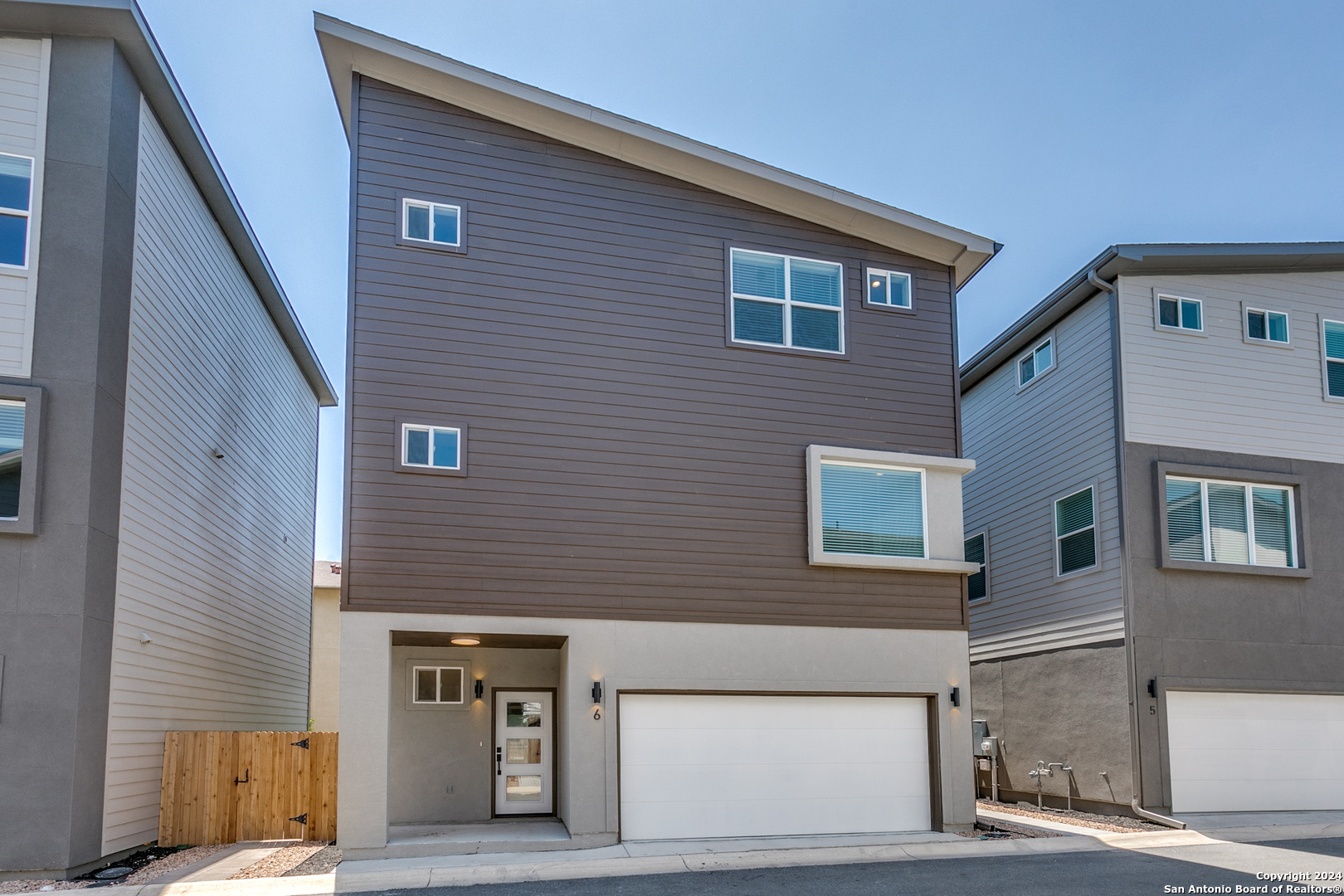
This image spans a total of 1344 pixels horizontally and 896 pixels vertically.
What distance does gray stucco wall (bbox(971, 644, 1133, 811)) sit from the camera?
13.6 metres

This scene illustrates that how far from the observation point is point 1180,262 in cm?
1441

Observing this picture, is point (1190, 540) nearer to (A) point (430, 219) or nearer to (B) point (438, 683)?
(B) point (438, 683)

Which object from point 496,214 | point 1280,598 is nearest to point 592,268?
point 496,214

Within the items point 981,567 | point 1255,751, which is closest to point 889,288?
point 981,567

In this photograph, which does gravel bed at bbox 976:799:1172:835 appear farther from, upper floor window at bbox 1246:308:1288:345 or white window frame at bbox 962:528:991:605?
upper floor window at bbox 1246:308:1288:345

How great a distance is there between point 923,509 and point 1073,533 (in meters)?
3.34

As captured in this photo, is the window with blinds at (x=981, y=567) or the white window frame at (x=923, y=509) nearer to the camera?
the white window frame at (x=923, y=509)

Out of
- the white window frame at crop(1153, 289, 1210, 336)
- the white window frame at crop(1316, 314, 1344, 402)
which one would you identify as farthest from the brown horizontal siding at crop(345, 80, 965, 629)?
the white window frame at crop(1316, 314, 1344, 402)

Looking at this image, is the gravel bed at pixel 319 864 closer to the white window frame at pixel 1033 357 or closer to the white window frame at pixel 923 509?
the white window frame at pixel 923 509

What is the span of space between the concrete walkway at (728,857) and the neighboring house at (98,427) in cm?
175

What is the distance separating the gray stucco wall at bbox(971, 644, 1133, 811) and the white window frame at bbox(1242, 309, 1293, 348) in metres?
5.00

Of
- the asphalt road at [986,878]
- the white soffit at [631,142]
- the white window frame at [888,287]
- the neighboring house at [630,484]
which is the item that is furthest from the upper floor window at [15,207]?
the white window frame at [888,287]

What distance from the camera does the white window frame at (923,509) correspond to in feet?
40.9

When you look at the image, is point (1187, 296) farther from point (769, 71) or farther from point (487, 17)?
point (487, 17)
